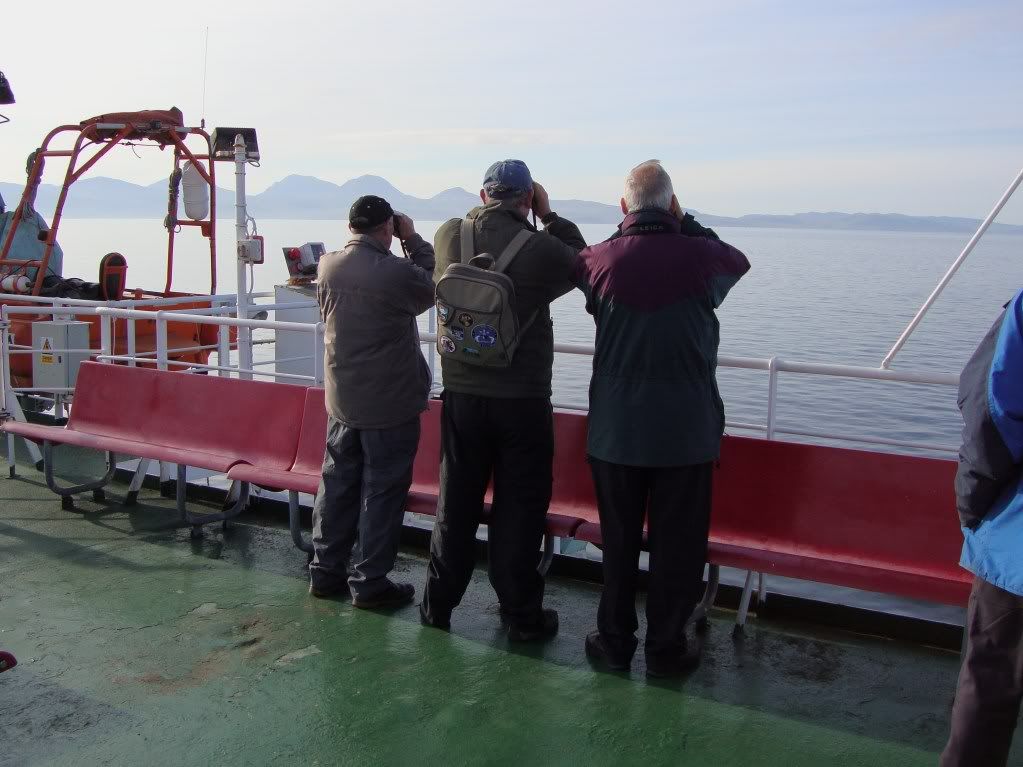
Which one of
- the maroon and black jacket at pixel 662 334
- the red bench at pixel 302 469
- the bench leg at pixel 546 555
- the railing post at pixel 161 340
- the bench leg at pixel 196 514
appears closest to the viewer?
the maroon and black jacket at pixel 662 334

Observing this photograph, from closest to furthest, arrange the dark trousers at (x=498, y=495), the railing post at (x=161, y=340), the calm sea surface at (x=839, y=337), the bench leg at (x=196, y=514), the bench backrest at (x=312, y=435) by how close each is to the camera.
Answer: the dark trousers at (x=498, y=495) → the bench backrest at (x=312, y=435) → the bench leg at (x=196, y=514) → the railing post at (x=161, y=340) → the calm sea surface at (x=839, y=337)

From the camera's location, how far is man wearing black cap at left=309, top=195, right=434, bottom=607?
13.3 feet

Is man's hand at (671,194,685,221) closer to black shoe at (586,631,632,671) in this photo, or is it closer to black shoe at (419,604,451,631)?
black shoe at (586,631,632,671)

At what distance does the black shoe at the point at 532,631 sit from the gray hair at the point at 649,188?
1.64 meters

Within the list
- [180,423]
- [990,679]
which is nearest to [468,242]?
[990,679]

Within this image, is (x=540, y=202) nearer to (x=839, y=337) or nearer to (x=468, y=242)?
(x=468, y=242)

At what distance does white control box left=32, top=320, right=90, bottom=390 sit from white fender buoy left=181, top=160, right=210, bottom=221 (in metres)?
2.37

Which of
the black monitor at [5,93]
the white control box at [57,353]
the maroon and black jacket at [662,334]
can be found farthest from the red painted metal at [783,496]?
the black monitor at [5,93]

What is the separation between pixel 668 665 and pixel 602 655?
28 centimetres

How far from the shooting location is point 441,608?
402cm

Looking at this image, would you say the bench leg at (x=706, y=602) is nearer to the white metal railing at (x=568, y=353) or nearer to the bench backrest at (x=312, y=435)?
the white metal railing at (x=568, y=353)

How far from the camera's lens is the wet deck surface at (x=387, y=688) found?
3090mm

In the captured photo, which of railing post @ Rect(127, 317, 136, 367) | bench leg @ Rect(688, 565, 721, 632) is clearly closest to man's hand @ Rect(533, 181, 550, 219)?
bench leg @ Rect(688, 565, 721, 632)

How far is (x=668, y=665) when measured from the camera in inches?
142
